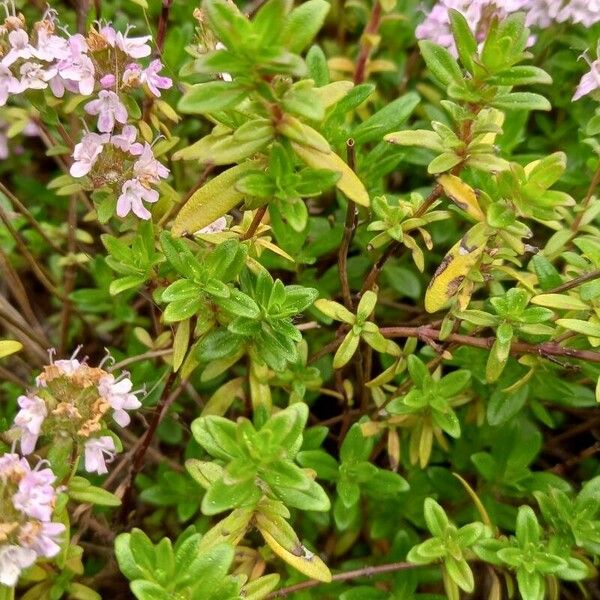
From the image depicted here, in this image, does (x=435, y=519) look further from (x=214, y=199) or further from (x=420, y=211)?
(x=214, y=199)

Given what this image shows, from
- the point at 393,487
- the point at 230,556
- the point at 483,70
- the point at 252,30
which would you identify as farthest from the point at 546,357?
the point at 252,30

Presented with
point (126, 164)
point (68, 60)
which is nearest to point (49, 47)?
point (68, 60)

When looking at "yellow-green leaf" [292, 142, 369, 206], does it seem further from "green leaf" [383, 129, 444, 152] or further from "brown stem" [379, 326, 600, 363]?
"brown stem" [379, 326, 600, 363]

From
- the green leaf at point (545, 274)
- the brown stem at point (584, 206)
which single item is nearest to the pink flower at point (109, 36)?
the green leaf at point (545, 274)

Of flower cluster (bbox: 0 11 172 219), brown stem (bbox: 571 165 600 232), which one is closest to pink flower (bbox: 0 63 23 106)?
flower cluster (bbox: 0 11 172 219)

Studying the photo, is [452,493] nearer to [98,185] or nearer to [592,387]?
[592,387]
